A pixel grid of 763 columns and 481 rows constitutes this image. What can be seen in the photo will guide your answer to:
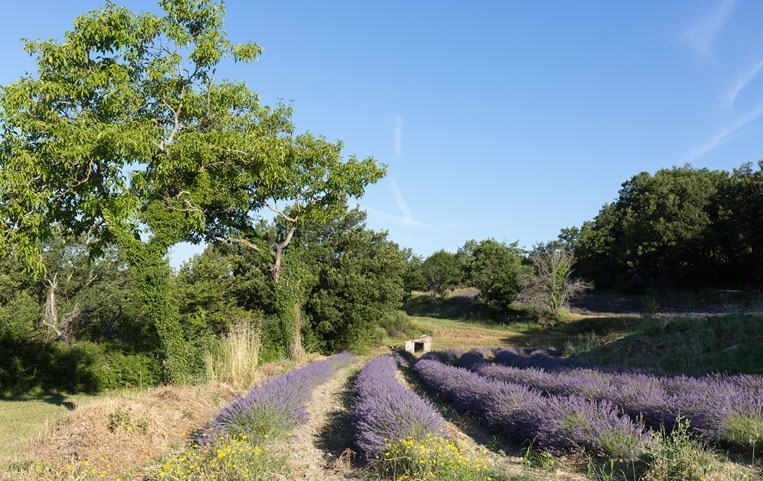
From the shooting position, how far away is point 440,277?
5872 cm

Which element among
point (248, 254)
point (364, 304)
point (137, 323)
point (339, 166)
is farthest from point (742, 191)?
point (137, 323)

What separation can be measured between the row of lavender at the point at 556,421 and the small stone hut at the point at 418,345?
15236 mm

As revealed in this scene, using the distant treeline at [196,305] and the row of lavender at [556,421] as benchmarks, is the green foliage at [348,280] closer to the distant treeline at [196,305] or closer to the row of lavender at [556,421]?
the distant treeline at [196,305]

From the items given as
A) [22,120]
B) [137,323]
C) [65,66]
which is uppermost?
[65,66]

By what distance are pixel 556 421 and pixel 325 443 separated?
3.40m

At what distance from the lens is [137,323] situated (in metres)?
20.4

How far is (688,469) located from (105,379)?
14.7 meters

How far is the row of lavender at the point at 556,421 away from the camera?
16.8 ft

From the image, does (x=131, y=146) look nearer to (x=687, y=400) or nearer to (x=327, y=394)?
(x=327, y=394)

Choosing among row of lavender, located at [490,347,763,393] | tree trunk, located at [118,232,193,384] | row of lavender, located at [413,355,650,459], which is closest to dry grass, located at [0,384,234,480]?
tree trunk, located at [118,232,193,384]

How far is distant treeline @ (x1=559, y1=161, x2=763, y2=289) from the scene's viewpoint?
3678 cm

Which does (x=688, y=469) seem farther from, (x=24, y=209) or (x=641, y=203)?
(x=641, y=203)

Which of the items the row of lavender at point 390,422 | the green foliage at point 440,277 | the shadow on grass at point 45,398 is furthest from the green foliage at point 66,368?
the green foliage at point 440,277

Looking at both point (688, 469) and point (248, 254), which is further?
point (248, 254)
